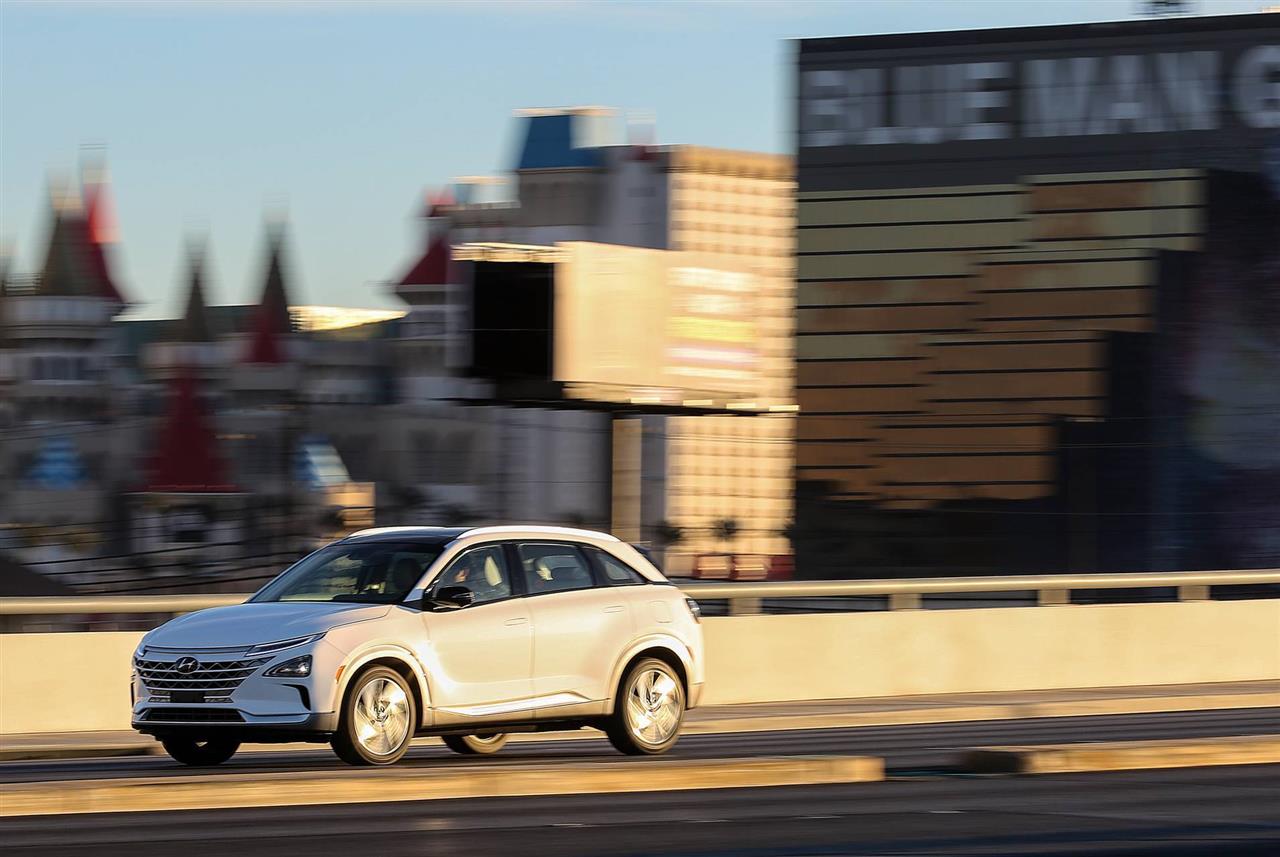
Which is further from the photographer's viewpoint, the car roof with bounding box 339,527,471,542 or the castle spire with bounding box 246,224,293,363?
the castle spire with bounding box 246,224,293,363

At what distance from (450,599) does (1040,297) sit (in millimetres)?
74433

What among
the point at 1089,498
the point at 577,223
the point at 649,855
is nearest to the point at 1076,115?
the point at 1089,498

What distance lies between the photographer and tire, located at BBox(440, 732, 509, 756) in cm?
1533

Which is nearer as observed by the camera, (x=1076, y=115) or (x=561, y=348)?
(x=561, y=348)

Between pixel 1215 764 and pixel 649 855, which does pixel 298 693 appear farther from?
pixel 1215 764

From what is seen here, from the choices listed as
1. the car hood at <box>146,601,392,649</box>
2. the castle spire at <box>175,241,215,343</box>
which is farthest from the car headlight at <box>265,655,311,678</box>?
the castle spire at <box>175,241,215,343</box>

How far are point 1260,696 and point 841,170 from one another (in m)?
64.6

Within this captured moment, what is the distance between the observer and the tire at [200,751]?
14.0 metres

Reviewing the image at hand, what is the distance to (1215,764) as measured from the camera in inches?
553

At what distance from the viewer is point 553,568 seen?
1480 centimetres

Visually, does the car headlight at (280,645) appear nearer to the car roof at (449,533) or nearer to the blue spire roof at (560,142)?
the car roof at (449,533)

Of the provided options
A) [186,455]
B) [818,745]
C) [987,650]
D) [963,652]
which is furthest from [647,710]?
[186,455]

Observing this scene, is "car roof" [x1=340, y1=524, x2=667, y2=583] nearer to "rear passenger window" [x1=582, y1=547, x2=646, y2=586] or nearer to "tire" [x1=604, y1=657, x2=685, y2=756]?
"rear passenger window" [x1=582, y1=547, x2=646, y2=586]

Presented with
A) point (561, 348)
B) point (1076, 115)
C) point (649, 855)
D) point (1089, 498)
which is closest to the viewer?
point (649, 855)
